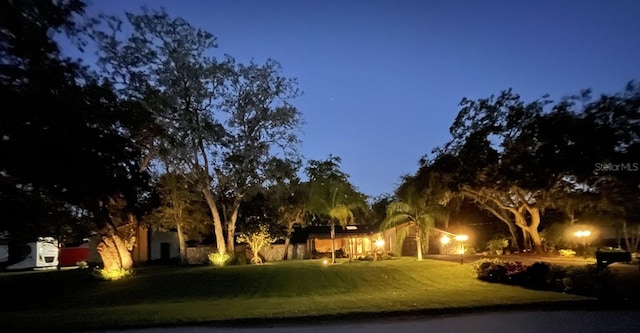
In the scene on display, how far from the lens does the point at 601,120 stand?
1213 inches

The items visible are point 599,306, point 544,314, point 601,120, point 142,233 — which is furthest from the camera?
point 142,233

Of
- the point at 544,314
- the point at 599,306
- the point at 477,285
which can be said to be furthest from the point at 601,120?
the point at 544,314

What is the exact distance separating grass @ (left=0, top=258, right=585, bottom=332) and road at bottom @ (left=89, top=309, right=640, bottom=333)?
0.90 meters

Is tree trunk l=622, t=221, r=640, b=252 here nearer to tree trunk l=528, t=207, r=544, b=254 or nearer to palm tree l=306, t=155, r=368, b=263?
tree trunk l=528, t=207, r=544, b=254

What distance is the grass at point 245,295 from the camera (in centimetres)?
1477

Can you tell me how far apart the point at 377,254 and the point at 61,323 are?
26.4 m

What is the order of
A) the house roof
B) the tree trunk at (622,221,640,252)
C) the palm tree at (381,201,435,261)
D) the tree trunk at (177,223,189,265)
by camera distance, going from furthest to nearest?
the house roof < the tree trunk at (177,223,189,265) < the palm tree at (381,201,435,261) < the tree trunk at (622,221,640,252)

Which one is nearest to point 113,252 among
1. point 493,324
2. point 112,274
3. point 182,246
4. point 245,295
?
point 112,274

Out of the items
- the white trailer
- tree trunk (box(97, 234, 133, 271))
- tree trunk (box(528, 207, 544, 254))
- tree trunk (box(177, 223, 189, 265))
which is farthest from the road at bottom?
the white trailer

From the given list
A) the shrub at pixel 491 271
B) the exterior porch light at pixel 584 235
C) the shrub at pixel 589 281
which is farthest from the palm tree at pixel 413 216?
the shrub at pixel 589 281

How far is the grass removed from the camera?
582 inches

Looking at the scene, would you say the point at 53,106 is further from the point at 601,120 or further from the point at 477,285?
the point at 601,120

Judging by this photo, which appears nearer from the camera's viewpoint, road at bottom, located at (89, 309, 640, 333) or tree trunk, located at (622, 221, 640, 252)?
road at bottom, located at (89, 309, 640, 333)

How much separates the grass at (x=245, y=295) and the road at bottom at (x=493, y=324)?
35.6 inches
